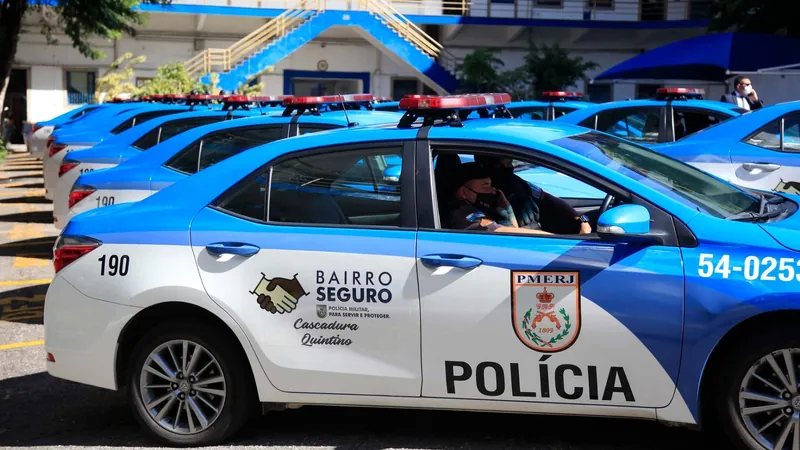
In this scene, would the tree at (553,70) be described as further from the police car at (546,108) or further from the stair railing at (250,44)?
the police car at (546,108)

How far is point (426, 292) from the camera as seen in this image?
4582 millimetres

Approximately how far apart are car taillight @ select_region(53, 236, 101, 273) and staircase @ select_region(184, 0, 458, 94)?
25835 millimetres

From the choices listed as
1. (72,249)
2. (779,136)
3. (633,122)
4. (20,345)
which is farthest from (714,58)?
(72,249)

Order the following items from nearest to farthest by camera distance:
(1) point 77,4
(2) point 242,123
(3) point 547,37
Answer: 1. (2) point 242,123
2. (1) point 77,4
3. (3) point 547,37

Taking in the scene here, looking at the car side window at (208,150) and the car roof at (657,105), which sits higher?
the car roof at (657,105)

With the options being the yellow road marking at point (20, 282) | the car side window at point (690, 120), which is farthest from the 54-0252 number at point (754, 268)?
the yellow road marking at point (20, 282)

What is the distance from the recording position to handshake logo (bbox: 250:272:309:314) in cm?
474

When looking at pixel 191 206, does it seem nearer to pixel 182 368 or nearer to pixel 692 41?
pixel 182 368

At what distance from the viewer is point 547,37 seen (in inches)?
1358

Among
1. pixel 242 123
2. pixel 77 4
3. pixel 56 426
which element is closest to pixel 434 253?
pixel 56 426

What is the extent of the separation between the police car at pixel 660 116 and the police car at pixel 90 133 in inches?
243

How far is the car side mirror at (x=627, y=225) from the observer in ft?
14.0

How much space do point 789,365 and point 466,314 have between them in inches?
52.6

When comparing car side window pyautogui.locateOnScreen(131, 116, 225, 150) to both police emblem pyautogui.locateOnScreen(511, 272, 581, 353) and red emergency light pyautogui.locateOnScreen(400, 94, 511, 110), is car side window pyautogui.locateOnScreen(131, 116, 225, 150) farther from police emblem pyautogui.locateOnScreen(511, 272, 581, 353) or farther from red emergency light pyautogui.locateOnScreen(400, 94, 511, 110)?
police emblem pyautogui.locateOnScreen(511, 272, 581, 353)
